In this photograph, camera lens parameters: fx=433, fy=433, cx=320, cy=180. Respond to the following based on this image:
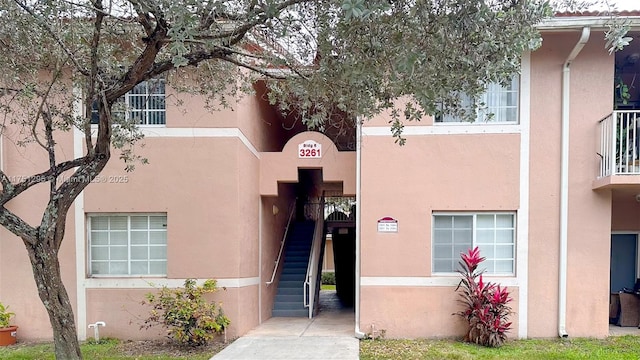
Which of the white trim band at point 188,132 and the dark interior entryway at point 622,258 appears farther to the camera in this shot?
the dark interior entryway at point 622,258

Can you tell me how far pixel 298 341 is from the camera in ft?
24.9

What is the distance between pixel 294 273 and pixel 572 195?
6.51 m

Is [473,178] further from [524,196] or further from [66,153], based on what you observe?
[66,153]

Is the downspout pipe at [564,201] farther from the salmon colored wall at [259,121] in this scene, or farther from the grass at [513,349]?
the salmon colored wall at [259,121]

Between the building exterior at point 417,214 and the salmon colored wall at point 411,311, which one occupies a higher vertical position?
the building exterior at point 417,214

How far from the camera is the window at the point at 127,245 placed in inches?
311

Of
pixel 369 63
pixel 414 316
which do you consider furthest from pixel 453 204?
pixel 369 63

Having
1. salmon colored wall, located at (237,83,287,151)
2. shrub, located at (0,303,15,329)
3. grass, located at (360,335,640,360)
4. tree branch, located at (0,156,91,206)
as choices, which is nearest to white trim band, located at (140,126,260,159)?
salmon colored wall, located at (237,83,287,151)

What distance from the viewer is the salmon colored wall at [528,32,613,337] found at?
7.73m

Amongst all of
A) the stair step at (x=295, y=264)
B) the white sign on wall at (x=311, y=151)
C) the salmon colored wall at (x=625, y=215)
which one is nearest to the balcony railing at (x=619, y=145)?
the salmon colored wall at (x=625, y=215)

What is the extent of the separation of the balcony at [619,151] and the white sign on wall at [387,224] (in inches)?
141

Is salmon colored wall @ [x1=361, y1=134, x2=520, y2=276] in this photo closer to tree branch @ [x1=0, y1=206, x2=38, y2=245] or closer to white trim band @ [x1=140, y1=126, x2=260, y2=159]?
white trim band @ [x1=140, y1=126, x2=260, y2=159]

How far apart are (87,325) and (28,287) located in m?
1.28

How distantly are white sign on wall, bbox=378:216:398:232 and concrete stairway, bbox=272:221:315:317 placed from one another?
3.38 m
